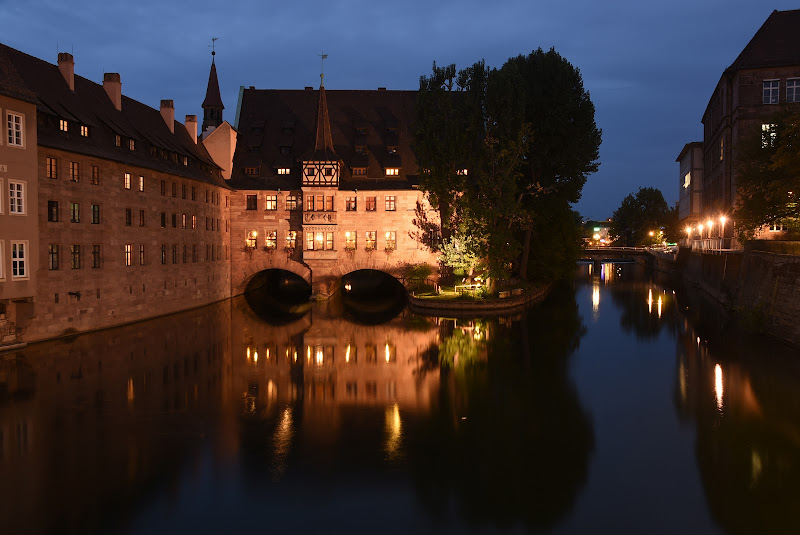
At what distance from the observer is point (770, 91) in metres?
48.3

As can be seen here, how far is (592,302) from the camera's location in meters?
51.1

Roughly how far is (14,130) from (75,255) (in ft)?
22.4

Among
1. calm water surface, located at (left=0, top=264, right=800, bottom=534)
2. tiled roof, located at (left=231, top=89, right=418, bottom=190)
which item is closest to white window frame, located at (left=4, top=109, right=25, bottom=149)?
calm water surface, located at (left=0, top=264, right=800, bottom=534)

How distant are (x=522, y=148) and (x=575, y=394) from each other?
25.6 m

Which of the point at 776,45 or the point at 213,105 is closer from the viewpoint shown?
the point at 776,45

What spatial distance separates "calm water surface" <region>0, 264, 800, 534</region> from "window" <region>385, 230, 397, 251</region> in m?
19.6

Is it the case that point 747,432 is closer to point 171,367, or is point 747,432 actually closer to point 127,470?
point 127,470

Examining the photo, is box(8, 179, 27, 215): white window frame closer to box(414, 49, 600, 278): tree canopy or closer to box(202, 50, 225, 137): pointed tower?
box(414, 49, 600, 278): tree canopy

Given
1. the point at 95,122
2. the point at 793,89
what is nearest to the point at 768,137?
the point at 793,89

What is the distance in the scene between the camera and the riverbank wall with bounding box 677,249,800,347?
28.4 meters

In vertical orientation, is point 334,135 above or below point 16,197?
above

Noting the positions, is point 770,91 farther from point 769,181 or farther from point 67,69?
point 67,69

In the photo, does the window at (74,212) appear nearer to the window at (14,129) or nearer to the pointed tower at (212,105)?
the window at (14,129)

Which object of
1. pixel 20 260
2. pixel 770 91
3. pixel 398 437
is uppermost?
pixel 770 91
